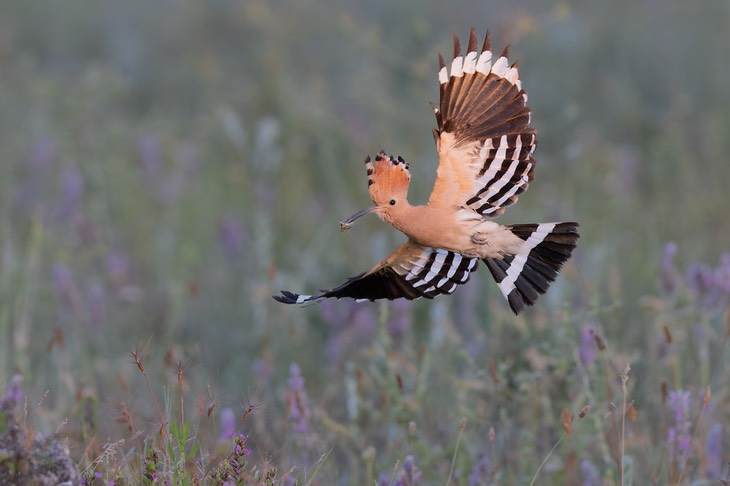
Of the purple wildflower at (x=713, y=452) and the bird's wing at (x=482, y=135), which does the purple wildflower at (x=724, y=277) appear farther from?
the bird's wing at (x=482, y=135)

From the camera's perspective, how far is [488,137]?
2186mm

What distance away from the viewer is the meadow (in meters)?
2.59

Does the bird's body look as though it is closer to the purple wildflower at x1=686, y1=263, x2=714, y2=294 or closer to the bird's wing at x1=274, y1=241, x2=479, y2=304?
the bird's wing at x1=274, y1=241, x2=479, y2=304

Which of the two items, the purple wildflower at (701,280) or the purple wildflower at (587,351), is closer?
the purple wildflower at (587,351)

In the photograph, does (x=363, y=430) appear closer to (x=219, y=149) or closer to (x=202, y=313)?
(x=202, y=313)

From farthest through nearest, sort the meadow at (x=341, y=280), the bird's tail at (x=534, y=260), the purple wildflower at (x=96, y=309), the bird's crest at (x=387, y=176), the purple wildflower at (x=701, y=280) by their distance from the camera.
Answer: the purple wildflower at (x=96, y=309)
the purple wildflower at (x=701, y=280)
the meadow at (x=341, y=280)
the bird's tail at (x=534, y=260)
the bird's crest at (x=387, y=176)

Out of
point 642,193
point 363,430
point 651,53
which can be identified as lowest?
point 363,430

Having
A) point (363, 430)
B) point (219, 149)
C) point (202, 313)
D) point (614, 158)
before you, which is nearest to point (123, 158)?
point (219, 149)

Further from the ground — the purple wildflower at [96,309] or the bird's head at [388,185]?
the bird's head at [388,185]

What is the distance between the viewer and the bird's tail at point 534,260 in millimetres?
2193

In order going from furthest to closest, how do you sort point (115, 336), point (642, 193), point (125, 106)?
point (125, 106), point (642, 193), point (115, 336)

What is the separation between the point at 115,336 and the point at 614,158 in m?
3.07

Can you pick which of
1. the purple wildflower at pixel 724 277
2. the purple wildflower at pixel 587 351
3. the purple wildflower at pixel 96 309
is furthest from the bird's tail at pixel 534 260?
the purple wildflower at pixel 96 309

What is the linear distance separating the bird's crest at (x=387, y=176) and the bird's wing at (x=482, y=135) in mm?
95
